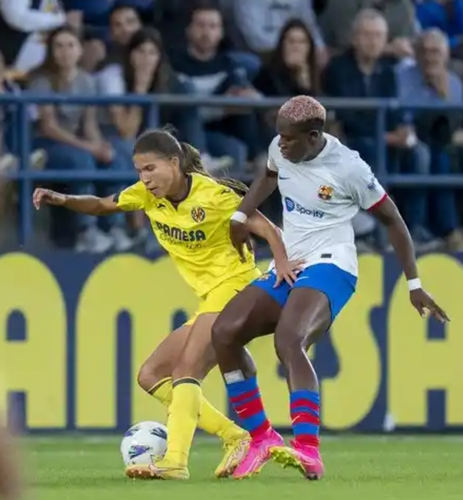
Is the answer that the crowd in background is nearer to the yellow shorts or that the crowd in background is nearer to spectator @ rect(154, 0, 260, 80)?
spectator @ rect(154, 0, 260, 80)

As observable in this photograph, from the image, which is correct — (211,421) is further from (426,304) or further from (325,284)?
(426,304)

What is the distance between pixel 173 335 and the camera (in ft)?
27.3

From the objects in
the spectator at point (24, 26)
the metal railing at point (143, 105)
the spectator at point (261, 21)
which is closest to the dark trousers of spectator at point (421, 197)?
the metal railing at point (143, 105)

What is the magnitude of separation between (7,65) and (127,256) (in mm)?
2166

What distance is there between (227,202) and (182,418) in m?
1.24

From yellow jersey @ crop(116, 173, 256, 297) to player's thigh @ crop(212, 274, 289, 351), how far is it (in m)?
0.51

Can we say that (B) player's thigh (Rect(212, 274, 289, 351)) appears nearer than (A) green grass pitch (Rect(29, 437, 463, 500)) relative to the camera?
No

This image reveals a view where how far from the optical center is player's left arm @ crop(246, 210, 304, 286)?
7773 mm

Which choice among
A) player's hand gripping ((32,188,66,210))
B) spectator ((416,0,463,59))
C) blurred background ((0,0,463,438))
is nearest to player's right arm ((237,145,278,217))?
player's hand gripping ((32,188,66,210))

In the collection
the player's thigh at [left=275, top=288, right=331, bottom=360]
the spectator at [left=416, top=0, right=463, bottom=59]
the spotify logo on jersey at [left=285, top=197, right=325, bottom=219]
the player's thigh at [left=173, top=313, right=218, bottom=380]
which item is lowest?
the player's thigh at [left=173, top=313, right=218, bottom=380]

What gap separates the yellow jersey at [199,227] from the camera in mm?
8195

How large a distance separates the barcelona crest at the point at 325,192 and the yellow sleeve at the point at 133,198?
3.59 feet

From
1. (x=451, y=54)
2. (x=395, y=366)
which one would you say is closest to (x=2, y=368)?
(x=395, y=366)

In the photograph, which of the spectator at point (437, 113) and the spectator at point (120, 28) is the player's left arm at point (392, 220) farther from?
the spectator at point (120, 28)
